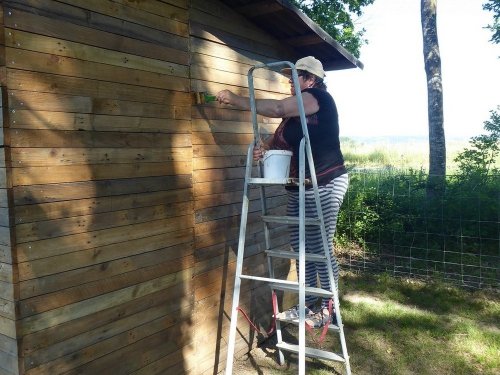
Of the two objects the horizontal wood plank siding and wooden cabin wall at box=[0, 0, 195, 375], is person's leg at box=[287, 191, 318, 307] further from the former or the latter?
wooden cabin wall at box=[0, 0, 195, 375]

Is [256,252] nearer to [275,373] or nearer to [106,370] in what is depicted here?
[275,373]

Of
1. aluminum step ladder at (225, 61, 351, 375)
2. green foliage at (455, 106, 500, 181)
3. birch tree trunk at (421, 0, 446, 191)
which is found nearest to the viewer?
aluminum step ladder at (225, 61, 351, 375)

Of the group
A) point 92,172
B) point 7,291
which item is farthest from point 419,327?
point 7,291

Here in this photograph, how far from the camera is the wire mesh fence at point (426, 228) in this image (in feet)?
19.7

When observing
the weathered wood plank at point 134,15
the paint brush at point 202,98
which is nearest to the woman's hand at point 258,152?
the paint brush at point 202,98

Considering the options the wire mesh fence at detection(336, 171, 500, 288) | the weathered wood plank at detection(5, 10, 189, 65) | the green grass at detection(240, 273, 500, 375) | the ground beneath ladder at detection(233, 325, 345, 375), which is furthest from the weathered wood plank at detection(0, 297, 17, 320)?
the wire mesh fence at detection(336, 171, 500, 288)

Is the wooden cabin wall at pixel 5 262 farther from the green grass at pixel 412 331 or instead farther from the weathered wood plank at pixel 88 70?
the green grass at pixel 412 331

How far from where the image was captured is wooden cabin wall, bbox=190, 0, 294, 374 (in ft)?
10.7

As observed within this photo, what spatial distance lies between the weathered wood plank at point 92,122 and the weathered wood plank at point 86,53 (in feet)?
0.85

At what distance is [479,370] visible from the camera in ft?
11.9

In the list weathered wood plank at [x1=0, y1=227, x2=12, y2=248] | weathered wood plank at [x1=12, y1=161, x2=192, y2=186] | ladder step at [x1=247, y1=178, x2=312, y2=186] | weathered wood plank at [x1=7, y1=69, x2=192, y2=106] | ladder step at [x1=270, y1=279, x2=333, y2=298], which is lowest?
ladder step at [x1=270, y1=279, x2=333, y2=298]

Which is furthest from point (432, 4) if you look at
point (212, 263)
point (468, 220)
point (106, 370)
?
point (106, 370)

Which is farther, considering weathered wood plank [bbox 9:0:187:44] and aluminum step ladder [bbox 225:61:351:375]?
aluminum step ladder [bbox 225:61:351:375]

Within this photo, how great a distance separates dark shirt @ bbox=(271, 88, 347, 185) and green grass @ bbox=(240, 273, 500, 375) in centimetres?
166
